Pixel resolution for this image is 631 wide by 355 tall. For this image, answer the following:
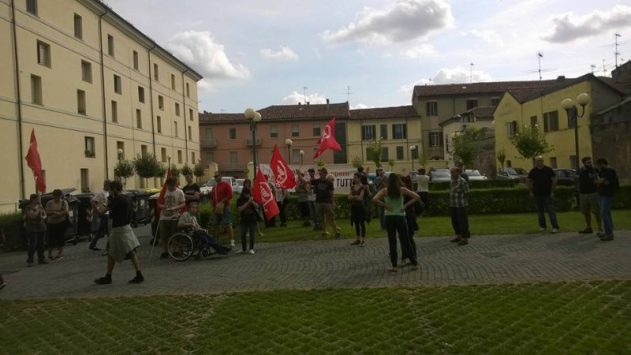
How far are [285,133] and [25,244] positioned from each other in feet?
193

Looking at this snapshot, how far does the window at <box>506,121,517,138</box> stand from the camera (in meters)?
47.7

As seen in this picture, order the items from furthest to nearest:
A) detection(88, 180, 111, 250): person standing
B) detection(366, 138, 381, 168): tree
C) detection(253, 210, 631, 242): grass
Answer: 1. detection(366, 138, 381, 168): tree
2. detection(253, 210, 631, 242): grass
3. detection(88, 180, 111, 250): person standing

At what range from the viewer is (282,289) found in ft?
25.5

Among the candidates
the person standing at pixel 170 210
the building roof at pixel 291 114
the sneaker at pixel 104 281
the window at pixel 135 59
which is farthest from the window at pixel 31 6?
the building roof at pixel 291 114

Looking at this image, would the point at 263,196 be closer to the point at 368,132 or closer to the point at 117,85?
the point at 117,85

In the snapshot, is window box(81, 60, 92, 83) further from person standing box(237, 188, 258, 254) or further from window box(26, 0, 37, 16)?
person standing box(237, 188, 258, 254)

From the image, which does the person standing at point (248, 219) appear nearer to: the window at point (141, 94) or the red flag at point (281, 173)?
the red flag at point (281, 173)

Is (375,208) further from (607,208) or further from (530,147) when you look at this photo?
(530,147)

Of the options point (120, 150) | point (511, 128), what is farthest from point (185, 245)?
point (511, 128)

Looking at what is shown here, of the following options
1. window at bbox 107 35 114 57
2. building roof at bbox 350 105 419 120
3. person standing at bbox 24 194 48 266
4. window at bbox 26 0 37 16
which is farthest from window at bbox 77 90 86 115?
building roof at bbox 350 105 419 120

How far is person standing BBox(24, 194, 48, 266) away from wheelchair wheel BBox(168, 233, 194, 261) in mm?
3208

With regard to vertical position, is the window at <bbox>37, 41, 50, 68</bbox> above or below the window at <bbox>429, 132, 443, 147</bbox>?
above

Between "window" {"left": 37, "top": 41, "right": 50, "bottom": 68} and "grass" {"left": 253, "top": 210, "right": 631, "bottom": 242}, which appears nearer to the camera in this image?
"grass" {"left": 253, "top": 210, "right": 631, "bottom": 242}

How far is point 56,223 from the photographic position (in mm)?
12469
